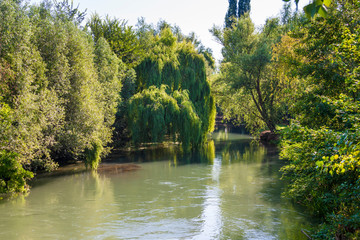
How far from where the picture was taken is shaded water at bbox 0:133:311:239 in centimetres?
989

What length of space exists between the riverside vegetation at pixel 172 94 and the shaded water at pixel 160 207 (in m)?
0.97

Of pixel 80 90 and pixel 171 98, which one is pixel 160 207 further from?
pixel 171 98

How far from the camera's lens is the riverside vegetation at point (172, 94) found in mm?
7910

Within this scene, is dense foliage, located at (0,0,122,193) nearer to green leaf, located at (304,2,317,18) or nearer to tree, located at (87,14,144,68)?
tree, located at (87,14,144,68)

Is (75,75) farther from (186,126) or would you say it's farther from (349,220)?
(349,220)

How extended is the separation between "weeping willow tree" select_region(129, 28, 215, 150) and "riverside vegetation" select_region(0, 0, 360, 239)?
3.1 inches

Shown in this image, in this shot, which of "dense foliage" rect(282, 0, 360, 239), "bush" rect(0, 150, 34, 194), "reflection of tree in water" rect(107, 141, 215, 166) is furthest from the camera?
"reflection of tree in water" rect(107, 141, 215, 166)

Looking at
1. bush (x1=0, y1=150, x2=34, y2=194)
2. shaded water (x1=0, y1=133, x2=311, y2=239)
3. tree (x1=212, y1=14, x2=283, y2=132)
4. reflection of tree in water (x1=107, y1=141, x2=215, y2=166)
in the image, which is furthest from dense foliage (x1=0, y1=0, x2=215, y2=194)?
tree (x1=212, y1=14, x2=283, y2=132)

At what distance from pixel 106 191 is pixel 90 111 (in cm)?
562

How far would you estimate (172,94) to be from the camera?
24.6 metres

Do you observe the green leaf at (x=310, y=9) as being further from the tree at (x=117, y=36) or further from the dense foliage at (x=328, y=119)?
the tree at (x=117, y=36)

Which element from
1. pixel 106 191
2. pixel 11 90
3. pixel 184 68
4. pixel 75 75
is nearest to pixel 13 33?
pixel 11 90

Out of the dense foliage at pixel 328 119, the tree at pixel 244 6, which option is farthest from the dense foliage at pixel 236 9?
the dense foliage at pixel 328 119

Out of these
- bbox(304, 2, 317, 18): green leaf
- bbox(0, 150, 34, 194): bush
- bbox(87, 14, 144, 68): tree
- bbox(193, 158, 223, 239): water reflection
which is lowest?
bbox(193, 158, 223, 239): water reflection
